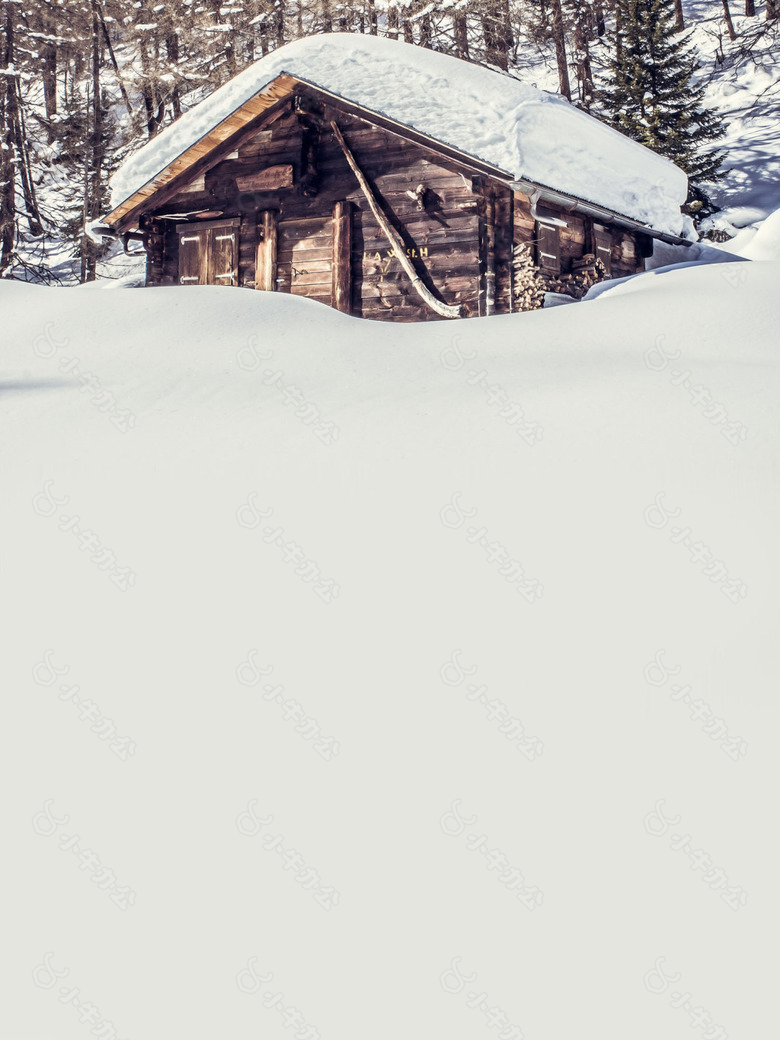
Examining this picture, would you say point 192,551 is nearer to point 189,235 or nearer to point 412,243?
point 412,243

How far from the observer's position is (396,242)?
11070 millimetres

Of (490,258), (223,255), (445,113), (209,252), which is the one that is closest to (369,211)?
(445,113)

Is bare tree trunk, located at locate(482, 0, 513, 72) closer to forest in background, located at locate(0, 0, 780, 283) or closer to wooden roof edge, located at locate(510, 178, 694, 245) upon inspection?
forest in background, located at locate(0, 0, 780, 283)

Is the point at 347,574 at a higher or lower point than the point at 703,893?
higher

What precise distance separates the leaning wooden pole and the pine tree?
1231 cm

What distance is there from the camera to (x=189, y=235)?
1257 centimetres

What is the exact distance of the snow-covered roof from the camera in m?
10.4

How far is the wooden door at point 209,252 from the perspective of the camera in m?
12.2

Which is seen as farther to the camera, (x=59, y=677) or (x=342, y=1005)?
(x=59, y=677)

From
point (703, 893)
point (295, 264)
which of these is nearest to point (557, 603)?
point (703, 893)

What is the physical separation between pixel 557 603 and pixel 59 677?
1399 mm

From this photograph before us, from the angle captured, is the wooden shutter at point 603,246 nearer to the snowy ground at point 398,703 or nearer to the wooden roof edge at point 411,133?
the wooden roof edge at point 411,133

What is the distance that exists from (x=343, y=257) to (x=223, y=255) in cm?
179

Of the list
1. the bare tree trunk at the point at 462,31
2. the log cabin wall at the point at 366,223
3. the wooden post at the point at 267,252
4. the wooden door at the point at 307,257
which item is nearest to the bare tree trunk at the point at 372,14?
the bare tree trunk at the point at 462,31
